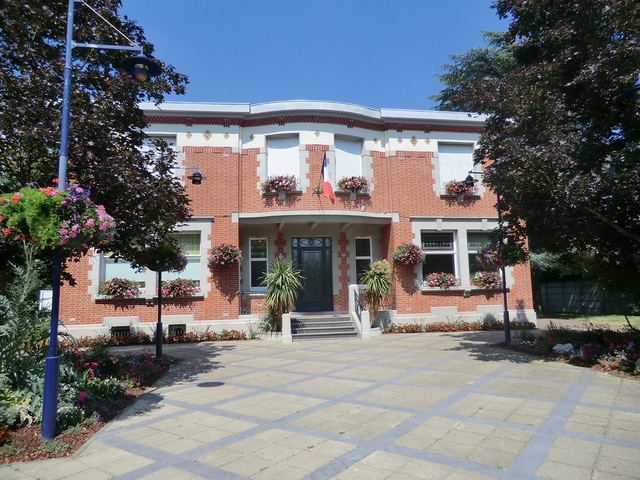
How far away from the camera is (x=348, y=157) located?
15250 mm

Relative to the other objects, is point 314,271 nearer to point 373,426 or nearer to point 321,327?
point 321,327

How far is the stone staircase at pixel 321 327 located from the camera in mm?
13335

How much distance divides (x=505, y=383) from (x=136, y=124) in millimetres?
7635

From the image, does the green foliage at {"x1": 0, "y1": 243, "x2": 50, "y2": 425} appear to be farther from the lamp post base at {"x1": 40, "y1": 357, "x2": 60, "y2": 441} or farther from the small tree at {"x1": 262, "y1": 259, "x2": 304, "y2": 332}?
the small tree at {"x1": 262, "y1": 259, "x2": 304, "y2": 332}

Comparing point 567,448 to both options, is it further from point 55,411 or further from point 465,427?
point 55,411

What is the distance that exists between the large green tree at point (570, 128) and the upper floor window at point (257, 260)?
28.3 feet

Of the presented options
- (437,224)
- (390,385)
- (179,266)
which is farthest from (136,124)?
(437,224)

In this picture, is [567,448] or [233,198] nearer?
[567,448]

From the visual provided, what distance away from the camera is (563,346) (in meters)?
9.20

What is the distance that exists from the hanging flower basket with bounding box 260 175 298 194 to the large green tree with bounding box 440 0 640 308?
6626 millimetres

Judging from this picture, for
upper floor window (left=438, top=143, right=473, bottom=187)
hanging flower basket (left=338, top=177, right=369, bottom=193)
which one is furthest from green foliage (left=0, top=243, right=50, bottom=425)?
upper floor window (left=438, top=143, right=473, bottom=187)

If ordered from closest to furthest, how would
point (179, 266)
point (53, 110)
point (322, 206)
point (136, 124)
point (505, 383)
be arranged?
point (53, 110) → point (505, 383) → point (136, 124) → point (179, 266) → point (322, 206)

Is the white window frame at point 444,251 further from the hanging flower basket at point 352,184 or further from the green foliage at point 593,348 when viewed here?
the green foliage at point 593,348

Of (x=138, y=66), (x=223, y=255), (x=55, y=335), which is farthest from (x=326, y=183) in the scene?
(x=55, y=335)
